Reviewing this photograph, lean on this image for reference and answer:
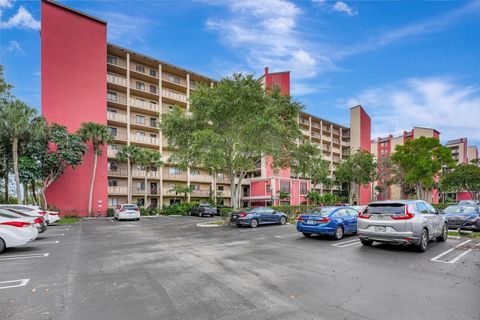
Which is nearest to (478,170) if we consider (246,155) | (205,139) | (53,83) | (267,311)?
(246,155)

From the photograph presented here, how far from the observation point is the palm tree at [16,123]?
76.1 ft

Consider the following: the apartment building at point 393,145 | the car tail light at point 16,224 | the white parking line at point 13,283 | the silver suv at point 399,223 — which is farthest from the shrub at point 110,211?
the apartment building at point 393,145

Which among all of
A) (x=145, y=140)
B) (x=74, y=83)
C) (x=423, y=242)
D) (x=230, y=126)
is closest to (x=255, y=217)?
(x=230, y=126)

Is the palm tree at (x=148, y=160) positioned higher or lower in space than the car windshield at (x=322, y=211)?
higher

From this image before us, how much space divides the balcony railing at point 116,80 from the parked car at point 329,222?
33366mm

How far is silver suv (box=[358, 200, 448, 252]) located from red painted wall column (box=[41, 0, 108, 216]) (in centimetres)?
3094

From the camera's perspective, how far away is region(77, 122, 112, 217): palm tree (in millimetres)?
30172

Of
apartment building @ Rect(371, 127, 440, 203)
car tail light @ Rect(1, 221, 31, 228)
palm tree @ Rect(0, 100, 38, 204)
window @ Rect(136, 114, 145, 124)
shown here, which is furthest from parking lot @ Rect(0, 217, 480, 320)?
apartment building @ Rect(371, 127, 440, 203)

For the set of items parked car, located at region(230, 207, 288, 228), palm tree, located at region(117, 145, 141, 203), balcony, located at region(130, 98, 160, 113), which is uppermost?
balcony, located at region(130, 98, 160, 113)

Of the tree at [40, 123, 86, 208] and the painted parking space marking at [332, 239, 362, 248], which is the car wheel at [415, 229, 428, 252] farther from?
the tree at [40, 123, 86, 208]

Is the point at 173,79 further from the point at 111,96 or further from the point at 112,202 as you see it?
the point at 112,202

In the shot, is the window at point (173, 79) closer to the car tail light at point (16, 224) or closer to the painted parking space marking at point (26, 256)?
the car tail light at point (16, 224)

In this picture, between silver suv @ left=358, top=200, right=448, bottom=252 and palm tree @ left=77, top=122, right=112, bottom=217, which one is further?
palm tree @ left=77, top=122, right=112, bottom=217

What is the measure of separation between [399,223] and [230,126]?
1407cm
